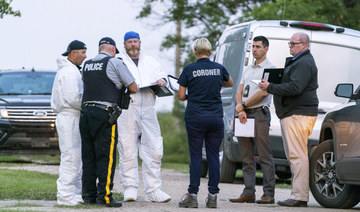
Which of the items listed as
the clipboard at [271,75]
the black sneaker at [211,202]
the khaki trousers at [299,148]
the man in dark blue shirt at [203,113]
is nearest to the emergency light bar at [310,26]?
the clipboard at [271,75]

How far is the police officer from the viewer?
933 centimetres

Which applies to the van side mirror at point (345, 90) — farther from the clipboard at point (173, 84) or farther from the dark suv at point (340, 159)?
the clipboard at point (173, 84)

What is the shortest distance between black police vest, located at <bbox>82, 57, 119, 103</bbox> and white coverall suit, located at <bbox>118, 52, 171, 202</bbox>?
2.42 ft

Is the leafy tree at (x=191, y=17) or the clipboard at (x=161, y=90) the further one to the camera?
the leafy tree at (x=191, y=17)

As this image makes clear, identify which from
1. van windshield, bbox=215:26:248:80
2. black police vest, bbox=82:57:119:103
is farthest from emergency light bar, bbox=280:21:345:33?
black police vest, bbox=82:57:119:103

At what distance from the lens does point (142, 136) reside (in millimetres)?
10258

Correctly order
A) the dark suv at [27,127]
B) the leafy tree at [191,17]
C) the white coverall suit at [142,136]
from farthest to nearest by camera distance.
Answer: the leafy tree at [191,17] < the dark suv at [27,127] < the white coverall suit at [142,136]

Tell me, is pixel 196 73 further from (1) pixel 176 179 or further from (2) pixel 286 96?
(1) pixel 176 179

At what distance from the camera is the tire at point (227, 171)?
14.6 metres

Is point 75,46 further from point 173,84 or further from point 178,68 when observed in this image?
point 178,68

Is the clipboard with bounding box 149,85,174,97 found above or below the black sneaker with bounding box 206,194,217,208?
above

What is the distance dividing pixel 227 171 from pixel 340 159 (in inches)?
201

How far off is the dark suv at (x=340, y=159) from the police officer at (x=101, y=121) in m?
2.48

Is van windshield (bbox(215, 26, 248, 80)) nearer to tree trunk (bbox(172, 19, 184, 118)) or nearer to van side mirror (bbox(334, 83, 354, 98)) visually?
van side mirror (bbox(334, 83, 354, 98))
